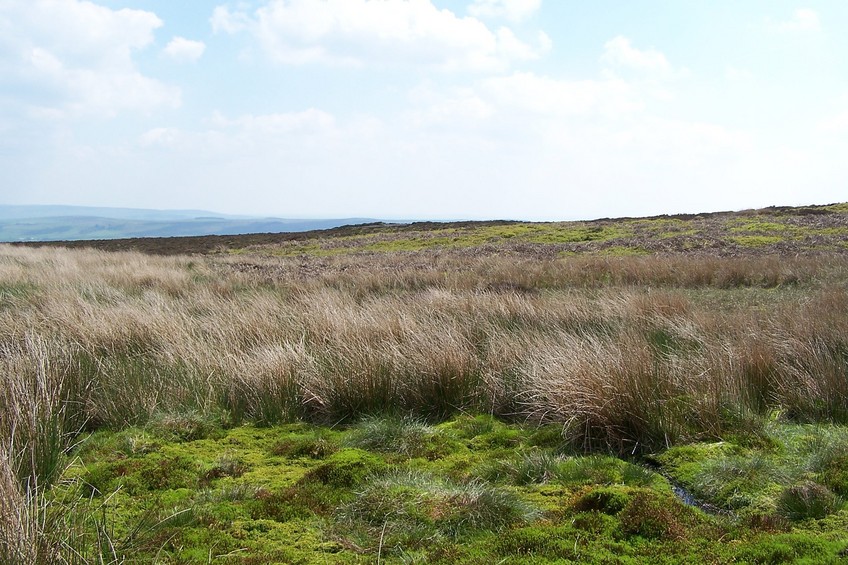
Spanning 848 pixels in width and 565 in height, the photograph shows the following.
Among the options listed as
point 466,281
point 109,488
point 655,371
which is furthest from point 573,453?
point 466,281

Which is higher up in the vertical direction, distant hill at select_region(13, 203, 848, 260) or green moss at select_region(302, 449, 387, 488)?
distant hill at select_region(13, 203, 848, 260)

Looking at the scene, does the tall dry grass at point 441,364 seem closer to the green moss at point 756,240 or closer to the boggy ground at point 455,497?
the boggy ground at point 455,497

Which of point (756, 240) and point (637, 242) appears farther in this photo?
point (637, 242)

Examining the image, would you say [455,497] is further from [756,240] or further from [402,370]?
[756,240]

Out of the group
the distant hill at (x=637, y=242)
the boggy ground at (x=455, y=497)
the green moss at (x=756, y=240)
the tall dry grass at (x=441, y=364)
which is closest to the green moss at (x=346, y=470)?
the boggy ground at (x=455, y=497)

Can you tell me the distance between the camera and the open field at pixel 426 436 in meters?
2.87

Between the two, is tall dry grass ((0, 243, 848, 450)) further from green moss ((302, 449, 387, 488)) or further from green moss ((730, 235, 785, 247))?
green moss ((730, 235, 785, 247))

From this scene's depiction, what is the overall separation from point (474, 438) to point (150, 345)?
4946 mm

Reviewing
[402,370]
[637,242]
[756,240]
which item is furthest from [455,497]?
[756,240]

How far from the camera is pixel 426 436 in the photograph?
4.61 meters

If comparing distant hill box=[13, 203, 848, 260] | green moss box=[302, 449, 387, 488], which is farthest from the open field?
distant hill box=[13, 203, 848, 260]

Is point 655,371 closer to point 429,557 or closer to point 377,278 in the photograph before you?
point 429,557

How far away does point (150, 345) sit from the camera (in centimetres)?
752

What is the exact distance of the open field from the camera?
2.87 meters
